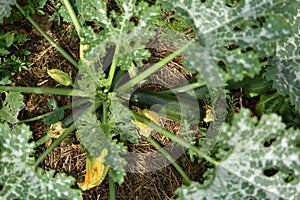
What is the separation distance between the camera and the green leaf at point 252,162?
261 cm

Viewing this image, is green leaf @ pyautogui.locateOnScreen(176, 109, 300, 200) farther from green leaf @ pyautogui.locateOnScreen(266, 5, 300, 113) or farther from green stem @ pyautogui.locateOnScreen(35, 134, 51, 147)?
green stem @ pyautogui.locateOnScreen(35, 134, 51, 147)

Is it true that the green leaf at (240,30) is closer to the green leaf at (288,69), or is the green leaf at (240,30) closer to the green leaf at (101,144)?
the green leaf at (288,69)

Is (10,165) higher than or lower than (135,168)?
higher

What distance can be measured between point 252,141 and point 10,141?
1165 millimetres

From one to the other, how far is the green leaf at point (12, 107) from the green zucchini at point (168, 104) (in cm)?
73

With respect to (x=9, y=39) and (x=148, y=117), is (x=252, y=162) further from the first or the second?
(x=9, y=39)

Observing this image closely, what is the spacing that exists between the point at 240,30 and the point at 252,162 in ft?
2.11

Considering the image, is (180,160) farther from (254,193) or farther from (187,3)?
(187,3)

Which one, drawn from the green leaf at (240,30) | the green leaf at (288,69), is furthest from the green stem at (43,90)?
the green leaf at (288,69)

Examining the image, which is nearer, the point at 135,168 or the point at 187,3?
the point at 187,3

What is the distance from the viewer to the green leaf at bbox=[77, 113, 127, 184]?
289 centimetres

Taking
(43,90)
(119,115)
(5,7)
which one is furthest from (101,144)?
(5,7)

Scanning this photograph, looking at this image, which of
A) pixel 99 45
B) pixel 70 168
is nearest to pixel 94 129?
pixel 99 45

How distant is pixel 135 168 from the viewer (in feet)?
12.3
